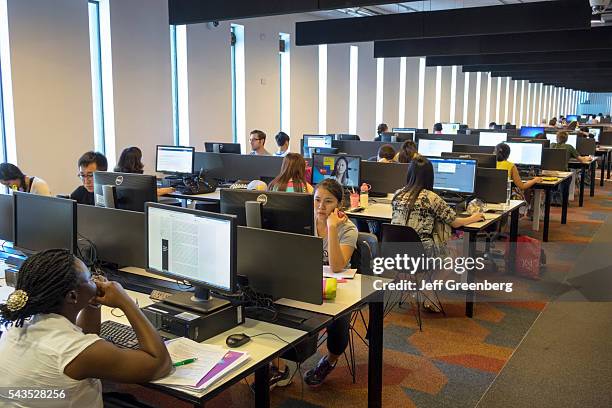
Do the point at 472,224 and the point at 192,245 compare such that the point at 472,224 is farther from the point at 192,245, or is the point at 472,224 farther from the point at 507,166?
the point at 192,245

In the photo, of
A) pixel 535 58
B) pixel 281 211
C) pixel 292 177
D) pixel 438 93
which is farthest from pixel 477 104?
pixel 281 211

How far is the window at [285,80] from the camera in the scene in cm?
1017

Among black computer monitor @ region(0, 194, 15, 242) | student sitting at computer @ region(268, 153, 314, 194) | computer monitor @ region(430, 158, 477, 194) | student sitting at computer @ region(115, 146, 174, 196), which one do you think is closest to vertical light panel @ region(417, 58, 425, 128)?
computer monitor @ region(430, 158, 477, 194)

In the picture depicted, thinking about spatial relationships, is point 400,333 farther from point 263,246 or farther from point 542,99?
point 542,99

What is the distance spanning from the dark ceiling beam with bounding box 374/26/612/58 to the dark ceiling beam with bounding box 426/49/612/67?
6.54ft

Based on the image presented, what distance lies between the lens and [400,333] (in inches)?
157

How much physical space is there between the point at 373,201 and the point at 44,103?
358 cm

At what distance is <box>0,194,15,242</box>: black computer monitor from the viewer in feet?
10.3

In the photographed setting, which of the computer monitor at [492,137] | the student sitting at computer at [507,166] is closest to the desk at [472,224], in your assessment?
the student sitting at computer at [507,166]

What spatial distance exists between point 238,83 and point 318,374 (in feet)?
22.0

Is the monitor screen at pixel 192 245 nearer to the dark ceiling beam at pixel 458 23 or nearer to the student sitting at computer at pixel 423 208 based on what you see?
the student sitting at computer at pixel 423 208

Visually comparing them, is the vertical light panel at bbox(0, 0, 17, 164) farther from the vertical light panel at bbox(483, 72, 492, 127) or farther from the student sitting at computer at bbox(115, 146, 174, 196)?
the vertical light panel at bbox(483, 72, 492, 127)

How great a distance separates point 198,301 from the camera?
2.28m

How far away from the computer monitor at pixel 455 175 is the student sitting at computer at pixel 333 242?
226cm
